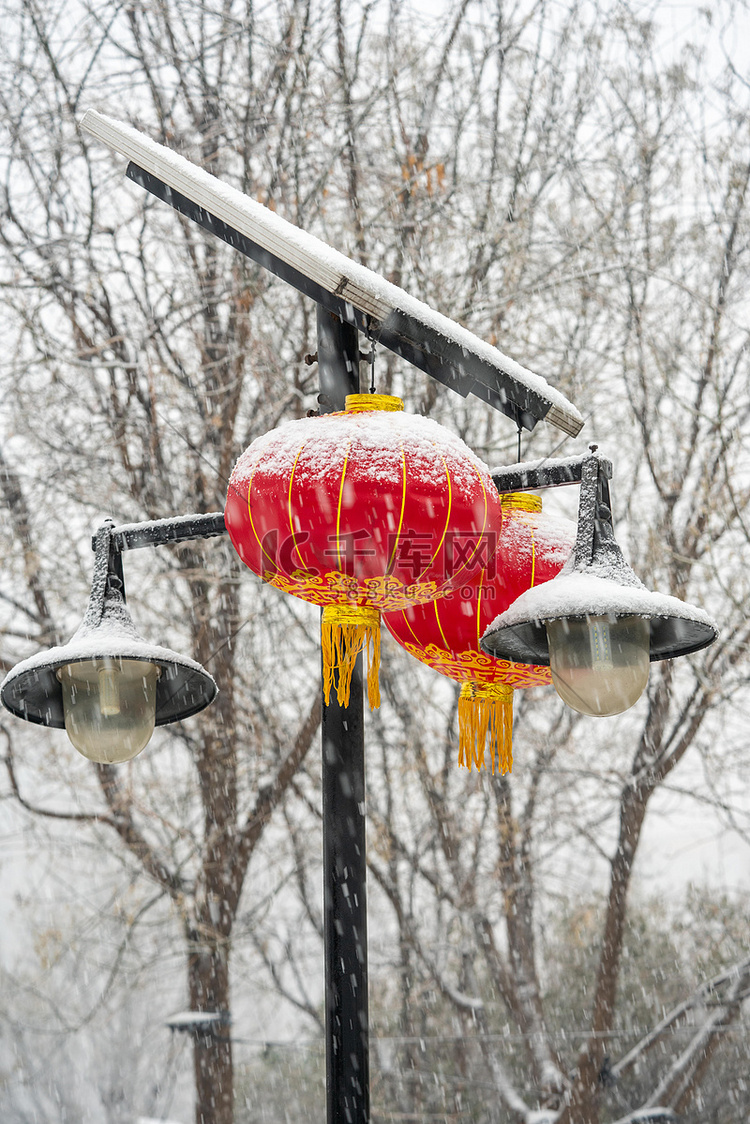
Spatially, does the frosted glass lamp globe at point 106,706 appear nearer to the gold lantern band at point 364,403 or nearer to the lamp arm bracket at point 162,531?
the lamp arm bracket at point 162,531

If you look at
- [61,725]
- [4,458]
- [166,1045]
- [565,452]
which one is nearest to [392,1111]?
[166,1045]

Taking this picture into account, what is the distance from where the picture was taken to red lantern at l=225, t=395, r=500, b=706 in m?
2.08

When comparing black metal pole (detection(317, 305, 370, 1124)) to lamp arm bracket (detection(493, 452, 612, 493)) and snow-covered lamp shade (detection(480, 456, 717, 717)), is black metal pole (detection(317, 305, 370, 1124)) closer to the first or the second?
snow-covered lamp shade (detection(480, 456, 717, 717))

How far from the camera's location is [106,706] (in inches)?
103

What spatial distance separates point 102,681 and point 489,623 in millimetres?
956

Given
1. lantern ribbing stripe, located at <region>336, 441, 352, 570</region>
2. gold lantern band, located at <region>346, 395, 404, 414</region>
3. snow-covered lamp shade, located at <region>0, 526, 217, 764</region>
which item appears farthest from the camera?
snow-covered lamp shade, located at <region>0, 526, 217, 764</region>

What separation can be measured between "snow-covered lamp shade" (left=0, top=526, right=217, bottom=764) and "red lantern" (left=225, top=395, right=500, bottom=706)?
1.64 feet

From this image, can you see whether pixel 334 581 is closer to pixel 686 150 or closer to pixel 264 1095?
pixel 686 150

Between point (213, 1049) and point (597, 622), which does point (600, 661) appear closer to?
point (597, 622)

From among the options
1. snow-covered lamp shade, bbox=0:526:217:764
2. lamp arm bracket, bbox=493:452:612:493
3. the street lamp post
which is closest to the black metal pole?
the street lamp post

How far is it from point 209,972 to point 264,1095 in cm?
405

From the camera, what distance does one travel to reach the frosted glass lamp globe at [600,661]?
226cm

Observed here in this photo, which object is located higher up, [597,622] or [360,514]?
[360,514]

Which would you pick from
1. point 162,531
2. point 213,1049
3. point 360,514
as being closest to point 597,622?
point 360,514
